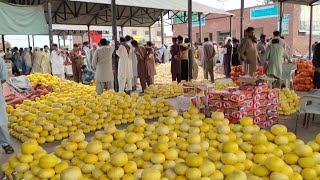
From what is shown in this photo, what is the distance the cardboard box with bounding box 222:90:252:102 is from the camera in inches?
170

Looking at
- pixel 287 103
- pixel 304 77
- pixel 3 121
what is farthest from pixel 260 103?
pixel 304 77

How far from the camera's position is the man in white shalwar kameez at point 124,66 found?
7.90 m

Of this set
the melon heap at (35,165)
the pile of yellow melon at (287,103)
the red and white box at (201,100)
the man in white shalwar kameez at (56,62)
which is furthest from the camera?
the man in white shalwar kameez at (56,62)

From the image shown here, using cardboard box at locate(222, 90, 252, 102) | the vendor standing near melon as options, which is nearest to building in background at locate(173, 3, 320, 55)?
cardboard box at locate(222, 90, 252, 102)

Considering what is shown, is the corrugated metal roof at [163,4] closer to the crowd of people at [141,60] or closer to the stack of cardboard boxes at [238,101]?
the crowd of people at [141,60]

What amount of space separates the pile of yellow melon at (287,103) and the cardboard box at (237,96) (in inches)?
53.2

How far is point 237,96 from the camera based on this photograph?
Answer: 14.1 feet

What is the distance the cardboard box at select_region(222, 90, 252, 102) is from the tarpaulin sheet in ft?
17.5

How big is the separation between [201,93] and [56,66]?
22.6ft

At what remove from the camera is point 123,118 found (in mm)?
5160

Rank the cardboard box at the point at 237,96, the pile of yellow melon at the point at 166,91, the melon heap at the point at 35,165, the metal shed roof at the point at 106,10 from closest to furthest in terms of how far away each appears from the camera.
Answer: the melon heap at the point at 35,165, the cardboard box at the point at 237,96, the pile of yellow melon at the point at 166,91, the metal shed roof at the point at 106,10

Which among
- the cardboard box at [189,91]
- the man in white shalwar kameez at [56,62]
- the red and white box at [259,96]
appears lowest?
the red and white box at [259,96]

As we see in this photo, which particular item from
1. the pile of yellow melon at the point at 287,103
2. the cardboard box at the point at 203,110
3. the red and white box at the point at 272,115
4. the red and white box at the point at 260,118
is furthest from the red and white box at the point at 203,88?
the pile of yellow melon at the point at 287,103

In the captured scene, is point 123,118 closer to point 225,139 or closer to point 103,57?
point 103,57
